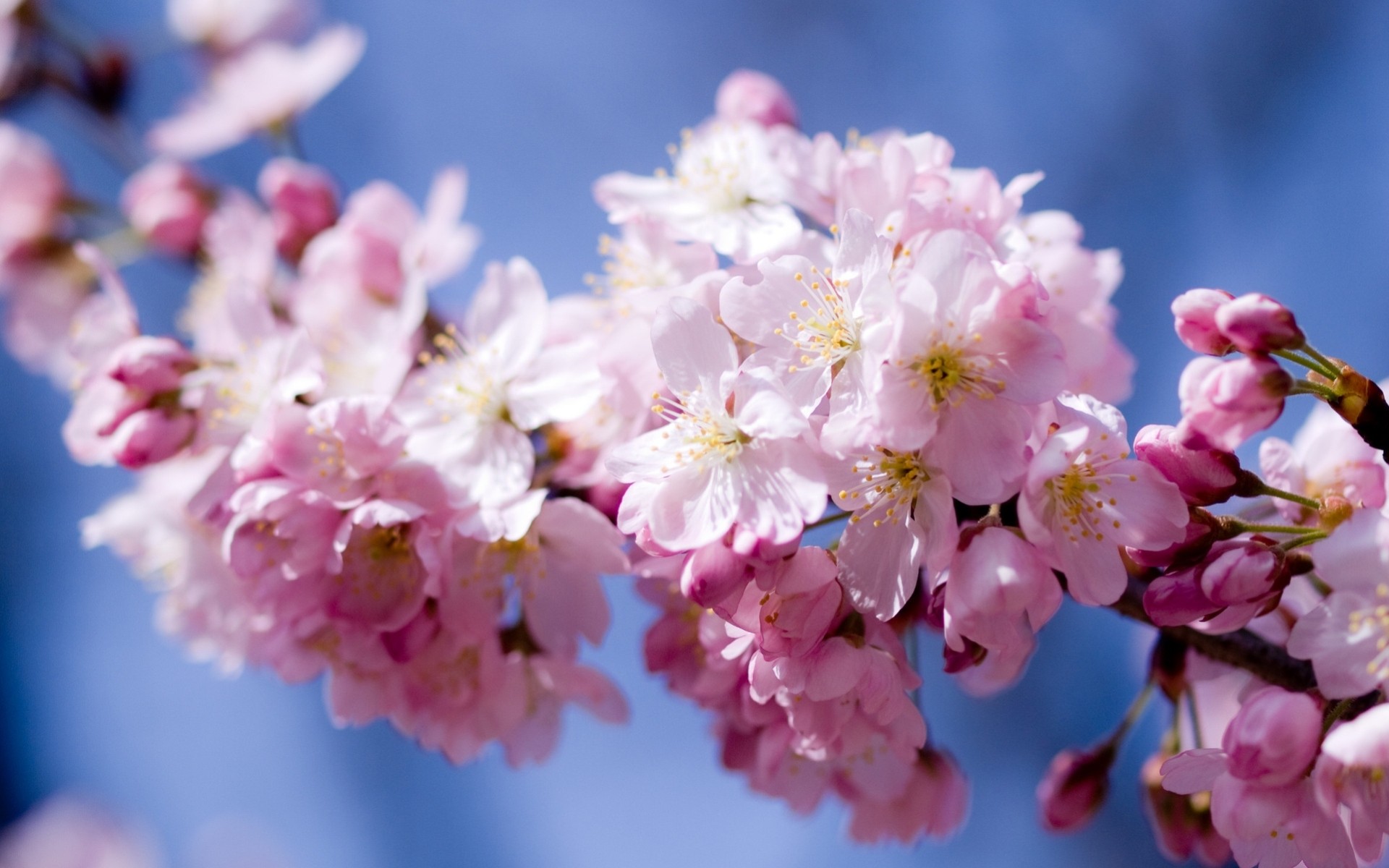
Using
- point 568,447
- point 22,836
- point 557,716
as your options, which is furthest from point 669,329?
point 22,836

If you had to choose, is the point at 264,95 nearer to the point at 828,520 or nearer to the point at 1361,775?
the point at 828,520

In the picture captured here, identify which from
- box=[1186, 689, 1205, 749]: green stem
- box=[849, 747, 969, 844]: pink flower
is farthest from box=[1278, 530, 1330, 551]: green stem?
box=[849, 747, 969, 844]: pink flower

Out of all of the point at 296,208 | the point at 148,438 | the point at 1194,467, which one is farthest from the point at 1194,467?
the point at 296,208

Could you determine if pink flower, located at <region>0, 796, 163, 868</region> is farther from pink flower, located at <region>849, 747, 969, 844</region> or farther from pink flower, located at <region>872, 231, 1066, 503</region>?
pink flower, located at <region>872, 231, 1066, 503</region>

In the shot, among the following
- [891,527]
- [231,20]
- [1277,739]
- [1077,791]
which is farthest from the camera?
[231,20]

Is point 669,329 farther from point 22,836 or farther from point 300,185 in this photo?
point 22,836
